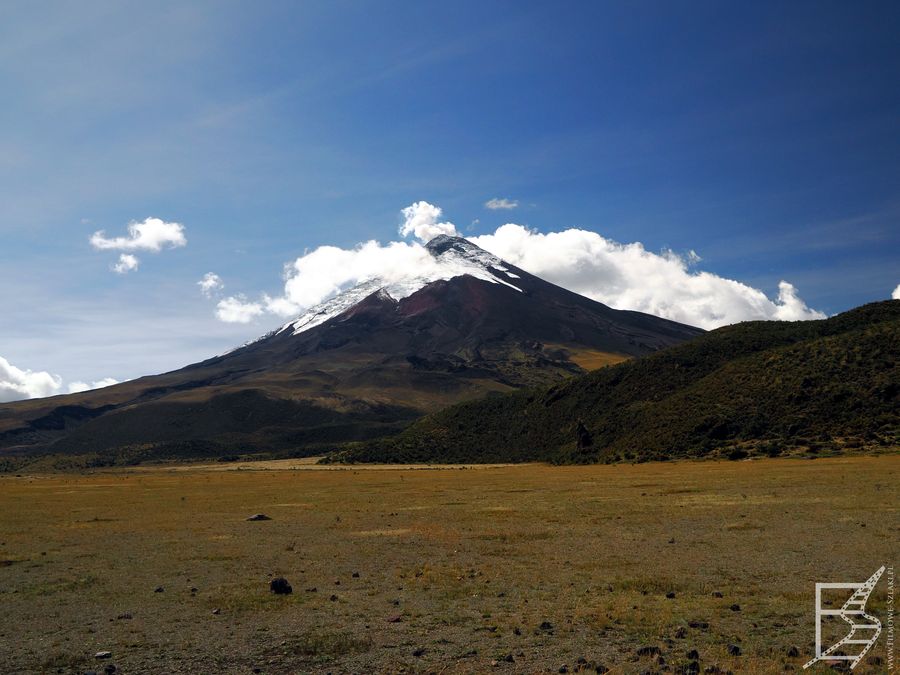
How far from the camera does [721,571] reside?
18.3m

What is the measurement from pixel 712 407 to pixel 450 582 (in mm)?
70265

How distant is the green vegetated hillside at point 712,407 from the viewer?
226 feet

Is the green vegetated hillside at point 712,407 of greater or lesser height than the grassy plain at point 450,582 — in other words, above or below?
above

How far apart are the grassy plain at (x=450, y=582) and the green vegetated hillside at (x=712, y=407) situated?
3430 cm

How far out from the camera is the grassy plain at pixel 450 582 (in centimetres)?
1228

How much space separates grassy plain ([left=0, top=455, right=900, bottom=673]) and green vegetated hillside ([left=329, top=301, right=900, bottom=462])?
113 ft

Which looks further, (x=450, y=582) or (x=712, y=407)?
(x=712, y=407)

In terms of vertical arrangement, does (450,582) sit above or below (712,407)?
below

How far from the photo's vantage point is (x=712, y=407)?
8100cm

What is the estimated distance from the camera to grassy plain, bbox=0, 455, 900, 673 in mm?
12281

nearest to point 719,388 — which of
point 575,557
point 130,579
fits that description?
point 575,557

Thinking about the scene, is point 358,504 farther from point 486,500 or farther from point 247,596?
point 247,596

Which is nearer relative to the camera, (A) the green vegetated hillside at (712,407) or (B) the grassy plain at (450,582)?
(B) the grassy plain at (450,582)

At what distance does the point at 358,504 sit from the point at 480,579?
953 inches
